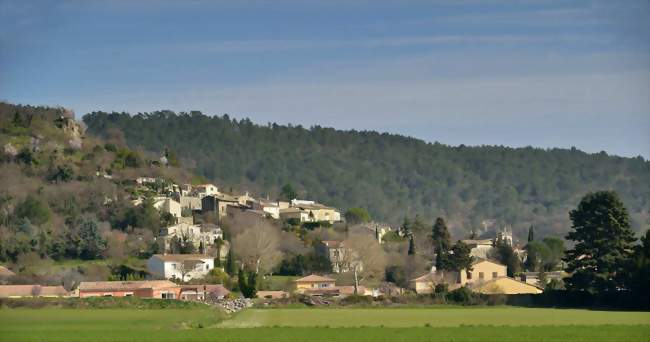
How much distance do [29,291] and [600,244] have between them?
102 feet

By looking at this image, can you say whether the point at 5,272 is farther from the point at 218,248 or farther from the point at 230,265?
the point at 218,248

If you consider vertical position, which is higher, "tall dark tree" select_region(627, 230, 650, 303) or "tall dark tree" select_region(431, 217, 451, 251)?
"tall dark tree" select_region(431, 217, 451, 251)

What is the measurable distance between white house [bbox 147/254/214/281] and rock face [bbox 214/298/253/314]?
56.4ft

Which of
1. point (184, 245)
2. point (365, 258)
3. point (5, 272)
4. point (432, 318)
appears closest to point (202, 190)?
point (184, 245)

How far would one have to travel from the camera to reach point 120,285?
82.3m

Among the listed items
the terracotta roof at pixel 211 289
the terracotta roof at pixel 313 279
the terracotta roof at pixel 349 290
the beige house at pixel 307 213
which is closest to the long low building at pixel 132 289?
the terracotta roof at pixel 211 289

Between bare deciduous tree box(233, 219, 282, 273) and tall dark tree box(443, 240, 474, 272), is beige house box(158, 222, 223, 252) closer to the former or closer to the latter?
bare deciduous tree box(233, 219, 282, 273)

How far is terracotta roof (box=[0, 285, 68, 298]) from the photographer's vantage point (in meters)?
77.3

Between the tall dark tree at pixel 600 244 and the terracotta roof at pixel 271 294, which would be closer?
the tall dark tree at pixel 600 244

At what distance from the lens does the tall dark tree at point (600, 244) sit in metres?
68.3

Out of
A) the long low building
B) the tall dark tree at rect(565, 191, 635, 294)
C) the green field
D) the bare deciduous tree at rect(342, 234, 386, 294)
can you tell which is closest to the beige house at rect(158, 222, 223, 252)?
the bare deciduous tree at rect(342, 234, 386, 294)

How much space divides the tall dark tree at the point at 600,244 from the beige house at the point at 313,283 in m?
21.6

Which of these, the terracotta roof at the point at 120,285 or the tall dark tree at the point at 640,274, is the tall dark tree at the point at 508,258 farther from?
the tall dark tree at the point at 640,274

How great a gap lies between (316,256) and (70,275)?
19.4m
